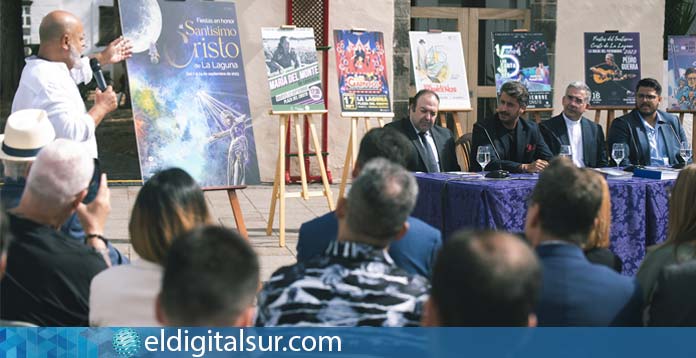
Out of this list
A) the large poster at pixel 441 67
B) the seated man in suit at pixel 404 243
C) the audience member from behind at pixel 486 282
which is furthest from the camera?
the large poster at pixel 441 67

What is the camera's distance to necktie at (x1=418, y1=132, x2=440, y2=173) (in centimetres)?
646

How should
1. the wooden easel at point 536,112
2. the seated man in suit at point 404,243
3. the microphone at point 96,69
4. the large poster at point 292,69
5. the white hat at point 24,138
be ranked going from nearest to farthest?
the seated man in suit at point 404,243, the white hat at point 24,138, the microphone at point 96,69, the large poster at point 292,69, the wooden easel at point 536,112

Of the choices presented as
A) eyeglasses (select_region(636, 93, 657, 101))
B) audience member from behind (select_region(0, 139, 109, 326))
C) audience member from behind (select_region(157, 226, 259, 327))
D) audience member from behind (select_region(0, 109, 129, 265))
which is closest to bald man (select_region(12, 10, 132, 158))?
audience member from behind (select_region(0, 109, 129, 265))

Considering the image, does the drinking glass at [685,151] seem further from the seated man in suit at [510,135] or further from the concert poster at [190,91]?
the concert poster at [190,91]

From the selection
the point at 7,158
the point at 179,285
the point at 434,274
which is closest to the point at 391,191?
the point at 434,274

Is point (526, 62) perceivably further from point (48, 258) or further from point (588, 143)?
point (48, 258)

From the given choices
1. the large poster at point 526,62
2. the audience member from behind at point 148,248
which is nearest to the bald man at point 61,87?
the audience member from behind at point 148,248

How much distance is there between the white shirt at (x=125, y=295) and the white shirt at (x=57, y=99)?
2.25 metres

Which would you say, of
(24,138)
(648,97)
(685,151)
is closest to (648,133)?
(648,97)

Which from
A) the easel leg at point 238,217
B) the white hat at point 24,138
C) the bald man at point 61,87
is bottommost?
the easel leg at point 238,217

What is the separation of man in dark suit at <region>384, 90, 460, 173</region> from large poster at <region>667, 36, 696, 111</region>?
14.9 ft

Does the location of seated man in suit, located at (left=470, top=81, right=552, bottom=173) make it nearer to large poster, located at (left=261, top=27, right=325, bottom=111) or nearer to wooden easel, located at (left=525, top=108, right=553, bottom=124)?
large poster, located at (left=261, top=27, right=325, bottom=111)

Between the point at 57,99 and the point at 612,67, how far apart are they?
6.54 meters

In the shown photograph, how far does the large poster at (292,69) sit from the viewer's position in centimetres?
778
